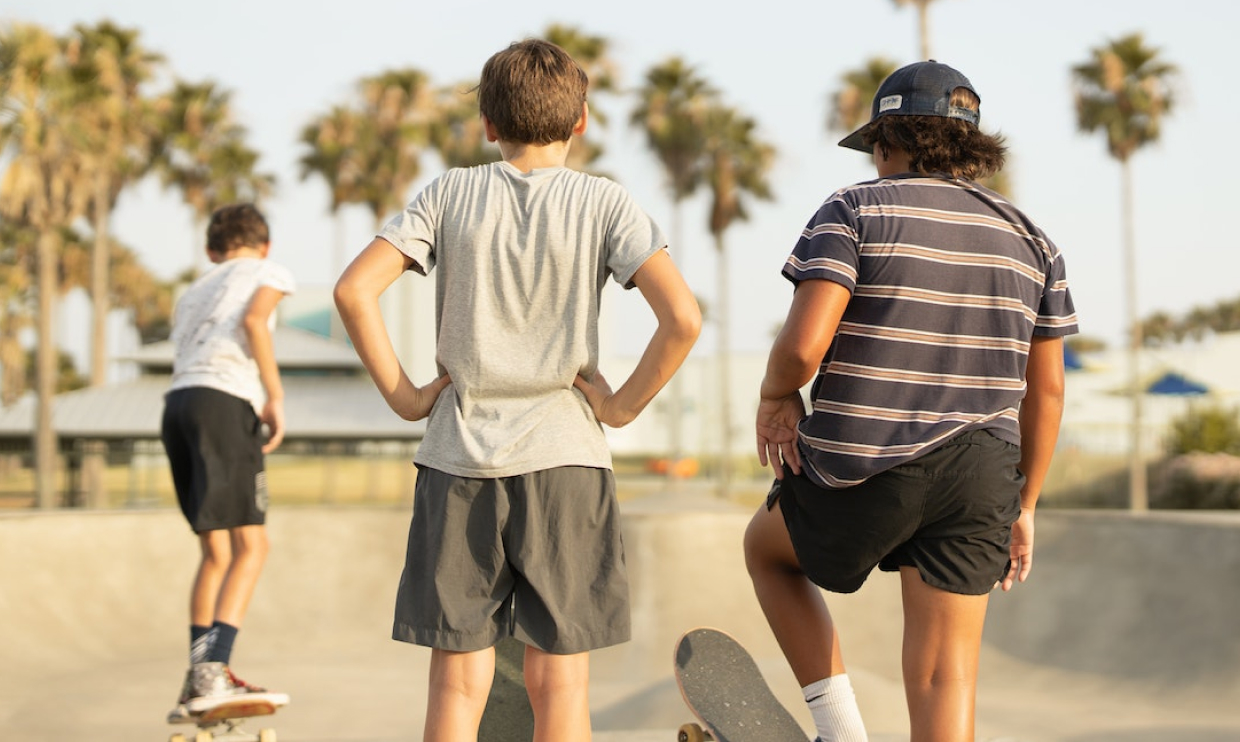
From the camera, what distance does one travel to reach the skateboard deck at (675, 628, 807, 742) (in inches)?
139

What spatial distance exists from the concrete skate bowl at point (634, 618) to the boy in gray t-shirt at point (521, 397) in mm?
4381

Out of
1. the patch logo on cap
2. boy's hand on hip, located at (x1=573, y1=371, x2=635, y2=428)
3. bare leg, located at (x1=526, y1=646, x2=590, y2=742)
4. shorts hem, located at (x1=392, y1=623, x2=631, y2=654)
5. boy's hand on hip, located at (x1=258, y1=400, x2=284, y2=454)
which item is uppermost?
the patch logo on cap

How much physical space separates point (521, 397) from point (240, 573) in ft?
7.82

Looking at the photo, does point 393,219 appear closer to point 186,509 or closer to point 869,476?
point 869,476

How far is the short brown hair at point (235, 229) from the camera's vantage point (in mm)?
4785

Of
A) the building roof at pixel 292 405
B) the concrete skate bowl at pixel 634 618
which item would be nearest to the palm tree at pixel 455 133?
the building roof at pixel 292 405

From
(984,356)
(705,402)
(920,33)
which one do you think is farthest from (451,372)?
(705,402)

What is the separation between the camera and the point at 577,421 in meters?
2.68

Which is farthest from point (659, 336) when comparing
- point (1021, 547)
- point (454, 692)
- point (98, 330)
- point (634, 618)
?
point (98, 330)

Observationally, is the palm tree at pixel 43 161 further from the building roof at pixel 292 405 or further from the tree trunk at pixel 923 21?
the tree trunk at pixel 923 21

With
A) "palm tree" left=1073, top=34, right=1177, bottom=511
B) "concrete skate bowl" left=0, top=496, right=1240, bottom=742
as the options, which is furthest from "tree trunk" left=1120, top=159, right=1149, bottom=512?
"concrete skate bowl" left=0, top=496, right=1240, bottom=742

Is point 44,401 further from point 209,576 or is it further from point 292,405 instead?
point 209,576

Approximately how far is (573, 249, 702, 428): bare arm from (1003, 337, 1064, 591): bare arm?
81 centimetres

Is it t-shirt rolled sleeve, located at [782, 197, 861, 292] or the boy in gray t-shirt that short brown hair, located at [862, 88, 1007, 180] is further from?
the boy in gray t-shirt
